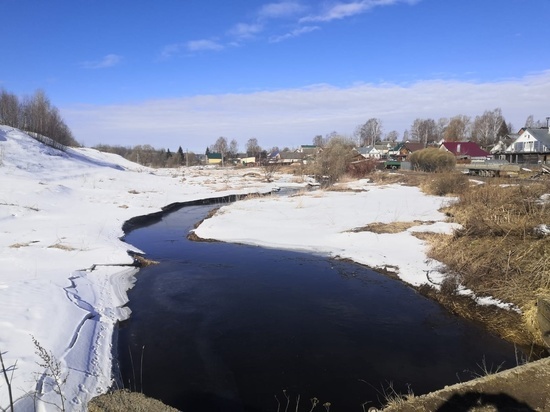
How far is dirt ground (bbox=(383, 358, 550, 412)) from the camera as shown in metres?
4.07

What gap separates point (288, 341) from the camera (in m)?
7.37

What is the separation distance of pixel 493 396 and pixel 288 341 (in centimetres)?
391

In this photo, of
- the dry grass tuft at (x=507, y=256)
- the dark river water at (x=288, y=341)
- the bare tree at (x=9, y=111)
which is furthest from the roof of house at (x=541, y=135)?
the bare tree at (x=9, y=111)

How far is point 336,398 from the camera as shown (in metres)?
5.69

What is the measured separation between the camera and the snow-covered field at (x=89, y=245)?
19.0 ft

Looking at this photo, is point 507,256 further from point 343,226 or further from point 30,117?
point 30,117

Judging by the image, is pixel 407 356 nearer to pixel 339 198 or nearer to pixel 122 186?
pixel 339 198

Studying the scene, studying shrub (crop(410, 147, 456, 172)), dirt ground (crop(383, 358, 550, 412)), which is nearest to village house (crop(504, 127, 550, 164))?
shrub (crop(410, 147, 456, 172))

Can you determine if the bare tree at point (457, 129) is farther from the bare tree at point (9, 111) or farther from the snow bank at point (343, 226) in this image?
the bare tree at point (9, 111)

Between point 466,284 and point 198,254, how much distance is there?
29.6ft

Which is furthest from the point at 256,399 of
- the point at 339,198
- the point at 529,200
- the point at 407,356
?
the point at 339,198

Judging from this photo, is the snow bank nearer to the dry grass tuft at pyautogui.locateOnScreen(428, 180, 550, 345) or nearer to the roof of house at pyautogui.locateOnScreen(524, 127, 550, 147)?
the dry grass tuft at pyautogui.locateOnScreen(428, 180, 550, 345)

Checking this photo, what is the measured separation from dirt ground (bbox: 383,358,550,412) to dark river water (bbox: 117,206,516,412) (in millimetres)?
1605

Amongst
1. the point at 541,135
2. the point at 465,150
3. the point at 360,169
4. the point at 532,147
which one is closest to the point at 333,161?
the point at 360,169
